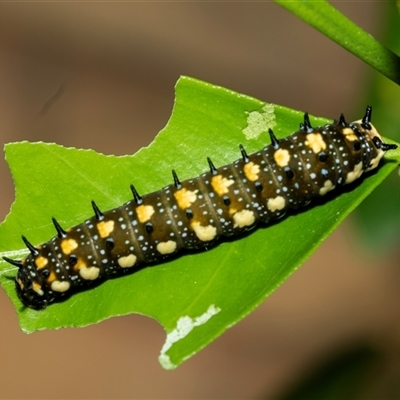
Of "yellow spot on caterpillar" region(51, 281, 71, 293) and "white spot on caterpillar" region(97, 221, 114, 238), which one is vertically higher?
"white spot on caterpillar" region(97, 221, 114, 238)

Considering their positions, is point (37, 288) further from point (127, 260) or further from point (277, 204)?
point (277, 204)

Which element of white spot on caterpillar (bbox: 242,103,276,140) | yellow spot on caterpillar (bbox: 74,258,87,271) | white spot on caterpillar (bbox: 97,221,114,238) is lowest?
yellow spot on caterpillar (bbox: 74,258,87,271)

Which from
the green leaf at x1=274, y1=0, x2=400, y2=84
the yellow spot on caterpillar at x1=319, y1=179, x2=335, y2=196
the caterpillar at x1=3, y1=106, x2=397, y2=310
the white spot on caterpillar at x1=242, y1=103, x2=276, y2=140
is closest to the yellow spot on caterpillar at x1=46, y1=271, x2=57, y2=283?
the caterpillar at x1=3, y1=106, x2=397, y2=310

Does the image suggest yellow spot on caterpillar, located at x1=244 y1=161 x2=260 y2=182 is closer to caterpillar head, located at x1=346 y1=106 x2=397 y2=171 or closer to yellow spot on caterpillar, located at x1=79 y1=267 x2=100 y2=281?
caterpillar head, located at x1=346 y1=106 x2=397 y2=171

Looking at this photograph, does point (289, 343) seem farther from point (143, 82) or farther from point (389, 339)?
point (143, 82)

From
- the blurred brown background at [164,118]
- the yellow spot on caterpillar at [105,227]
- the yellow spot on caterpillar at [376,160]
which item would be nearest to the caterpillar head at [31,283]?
the yellow spot on caterpillar at [105,227]

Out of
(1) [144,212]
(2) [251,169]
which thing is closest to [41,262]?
(1) [144,212]
